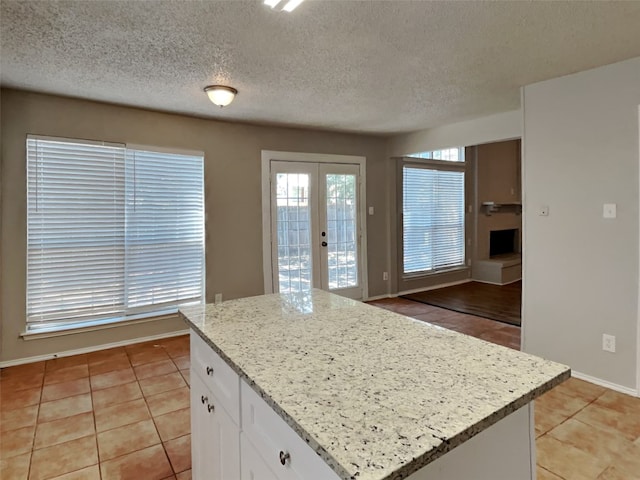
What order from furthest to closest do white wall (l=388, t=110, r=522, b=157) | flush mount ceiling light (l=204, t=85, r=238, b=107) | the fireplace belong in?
the fireplace
white wall (l=388, t=110, r=522, b=157)
flush mount ceiling light (l=204, t=85, r=238, b=107)

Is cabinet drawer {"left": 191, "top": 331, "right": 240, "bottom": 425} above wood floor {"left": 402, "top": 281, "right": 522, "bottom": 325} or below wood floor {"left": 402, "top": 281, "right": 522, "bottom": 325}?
above

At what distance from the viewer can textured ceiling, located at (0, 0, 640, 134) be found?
1.96 m

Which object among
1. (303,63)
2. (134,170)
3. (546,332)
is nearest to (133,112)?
(134,170)

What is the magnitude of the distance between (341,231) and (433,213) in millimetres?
1872

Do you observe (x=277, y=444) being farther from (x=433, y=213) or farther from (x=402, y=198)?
(x=433, y=213)

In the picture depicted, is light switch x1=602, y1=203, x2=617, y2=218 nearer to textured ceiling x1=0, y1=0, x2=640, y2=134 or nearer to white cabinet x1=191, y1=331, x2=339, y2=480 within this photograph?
textured ceiling x1=0, y1=0, x2=640, y2=134

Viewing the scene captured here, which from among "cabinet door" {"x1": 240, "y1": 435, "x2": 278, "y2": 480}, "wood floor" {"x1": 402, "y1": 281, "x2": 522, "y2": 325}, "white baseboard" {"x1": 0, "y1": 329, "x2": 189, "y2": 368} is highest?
"cabinet door" {"x1": 240, "y1": 435, "x2": 278, "y2": 480}

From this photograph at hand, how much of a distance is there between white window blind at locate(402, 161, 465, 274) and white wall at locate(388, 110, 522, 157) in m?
0.54

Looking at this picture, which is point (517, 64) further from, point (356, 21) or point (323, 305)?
point (323, 305)

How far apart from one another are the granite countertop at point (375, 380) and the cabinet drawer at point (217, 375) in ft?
0.23

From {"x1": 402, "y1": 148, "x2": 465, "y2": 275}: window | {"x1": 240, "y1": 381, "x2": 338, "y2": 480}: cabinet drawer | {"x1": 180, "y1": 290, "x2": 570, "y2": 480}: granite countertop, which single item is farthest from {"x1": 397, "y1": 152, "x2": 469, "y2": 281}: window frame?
{"x1": 240, "y1": 381, "x2": 338, "y2": 480}: cabinet drawer

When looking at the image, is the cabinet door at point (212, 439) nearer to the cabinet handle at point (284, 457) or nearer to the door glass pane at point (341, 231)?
the cabinet handle at point (284, 457)

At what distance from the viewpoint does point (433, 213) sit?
6164 mm

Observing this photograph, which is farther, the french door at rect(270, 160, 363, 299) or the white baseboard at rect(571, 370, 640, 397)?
the french door at rect(270, 160, 363, 299)
